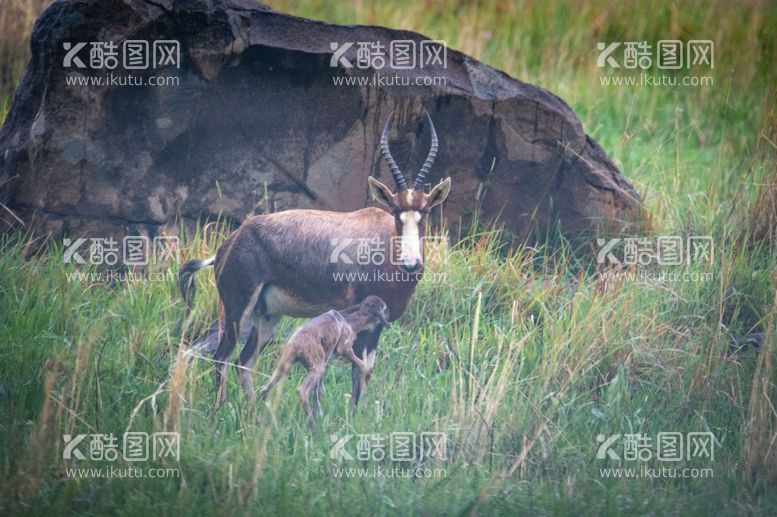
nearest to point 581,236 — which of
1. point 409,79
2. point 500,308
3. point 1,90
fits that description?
point 500,308

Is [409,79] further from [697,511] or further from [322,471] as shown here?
[697,511]

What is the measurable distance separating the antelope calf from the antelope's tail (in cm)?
108

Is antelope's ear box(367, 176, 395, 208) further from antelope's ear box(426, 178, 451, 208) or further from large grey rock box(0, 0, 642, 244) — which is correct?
large grey rock box(0, 0, 642, 244)

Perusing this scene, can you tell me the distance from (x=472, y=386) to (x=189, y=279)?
2254mm

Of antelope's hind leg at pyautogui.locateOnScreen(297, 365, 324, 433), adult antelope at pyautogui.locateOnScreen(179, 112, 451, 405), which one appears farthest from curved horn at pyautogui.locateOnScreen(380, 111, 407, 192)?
antelope's hind leg at pyautogui.locateOnScreen(297, 365, 324, 433)

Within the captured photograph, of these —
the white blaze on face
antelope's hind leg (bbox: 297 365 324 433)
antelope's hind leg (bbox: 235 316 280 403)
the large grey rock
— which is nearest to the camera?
antelope's hind leg (bbox: 297 365 324 433)

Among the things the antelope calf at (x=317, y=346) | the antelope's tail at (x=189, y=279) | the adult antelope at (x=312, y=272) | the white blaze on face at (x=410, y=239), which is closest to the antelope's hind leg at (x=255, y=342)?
the adult antelope at (x=312, y=272)

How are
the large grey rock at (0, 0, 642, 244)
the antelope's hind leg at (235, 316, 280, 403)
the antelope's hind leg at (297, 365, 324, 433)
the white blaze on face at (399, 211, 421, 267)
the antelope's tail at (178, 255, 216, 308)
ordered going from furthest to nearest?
the large grey rock at (0, 0, 642, 244)
the antelope's tail at (178, 255, 216, 308)
the antelope's hind leg at (235, 316, 280, 403)
the white blaze on face at (399, 211, 421, 267)
the antelope's hind leg at (297, 365, 324, 433)

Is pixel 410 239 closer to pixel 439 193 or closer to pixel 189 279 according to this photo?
pixel 439 193

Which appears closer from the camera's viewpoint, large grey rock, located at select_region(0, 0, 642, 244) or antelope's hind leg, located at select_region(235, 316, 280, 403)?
antelope's hind leg, located at select_region(235, 316, 280, 403)

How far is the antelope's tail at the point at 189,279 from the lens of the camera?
7768 mm

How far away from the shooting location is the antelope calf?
6930 mm

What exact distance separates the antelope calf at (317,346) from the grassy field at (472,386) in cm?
20

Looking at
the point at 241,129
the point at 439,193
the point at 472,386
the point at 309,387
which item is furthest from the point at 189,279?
the point at 472,386
